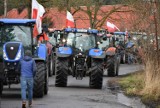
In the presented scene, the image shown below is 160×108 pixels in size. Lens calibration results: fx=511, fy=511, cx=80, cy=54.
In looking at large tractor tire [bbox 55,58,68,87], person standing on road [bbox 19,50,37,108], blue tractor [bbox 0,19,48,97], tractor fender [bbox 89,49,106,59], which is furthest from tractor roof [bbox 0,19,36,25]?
tractor fender [bbox 89,49,106,59]

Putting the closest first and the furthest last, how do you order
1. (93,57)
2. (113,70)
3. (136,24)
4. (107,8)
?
(136,24) → (93,57) → (113,70) → (107,8)

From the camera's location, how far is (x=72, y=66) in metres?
21.3

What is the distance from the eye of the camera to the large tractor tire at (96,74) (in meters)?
20.4

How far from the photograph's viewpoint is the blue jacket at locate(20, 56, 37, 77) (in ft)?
46.8

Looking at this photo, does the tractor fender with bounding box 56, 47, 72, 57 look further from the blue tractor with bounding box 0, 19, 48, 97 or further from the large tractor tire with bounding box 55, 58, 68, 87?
the blue tractor with bounding box 0, 19, 48, 97

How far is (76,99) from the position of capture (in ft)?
54.4

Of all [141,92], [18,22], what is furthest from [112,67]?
[18,22]

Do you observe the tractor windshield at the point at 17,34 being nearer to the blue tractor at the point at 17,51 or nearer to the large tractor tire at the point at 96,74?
the blue tractor at the point at 17,51

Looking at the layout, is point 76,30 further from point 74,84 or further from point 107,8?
point 107,8

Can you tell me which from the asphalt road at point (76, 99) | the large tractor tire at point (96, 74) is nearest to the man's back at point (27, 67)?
the asphalt road at point (76, 99)

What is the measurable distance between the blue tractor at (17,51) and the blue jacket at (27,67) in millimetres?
1303

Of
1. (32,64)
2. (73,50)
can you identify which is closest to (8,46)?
(32,64)

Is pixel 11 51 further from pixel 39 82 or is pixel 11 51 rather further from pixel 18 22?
pixel 18 22

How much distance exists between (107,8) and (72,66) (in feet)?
107
